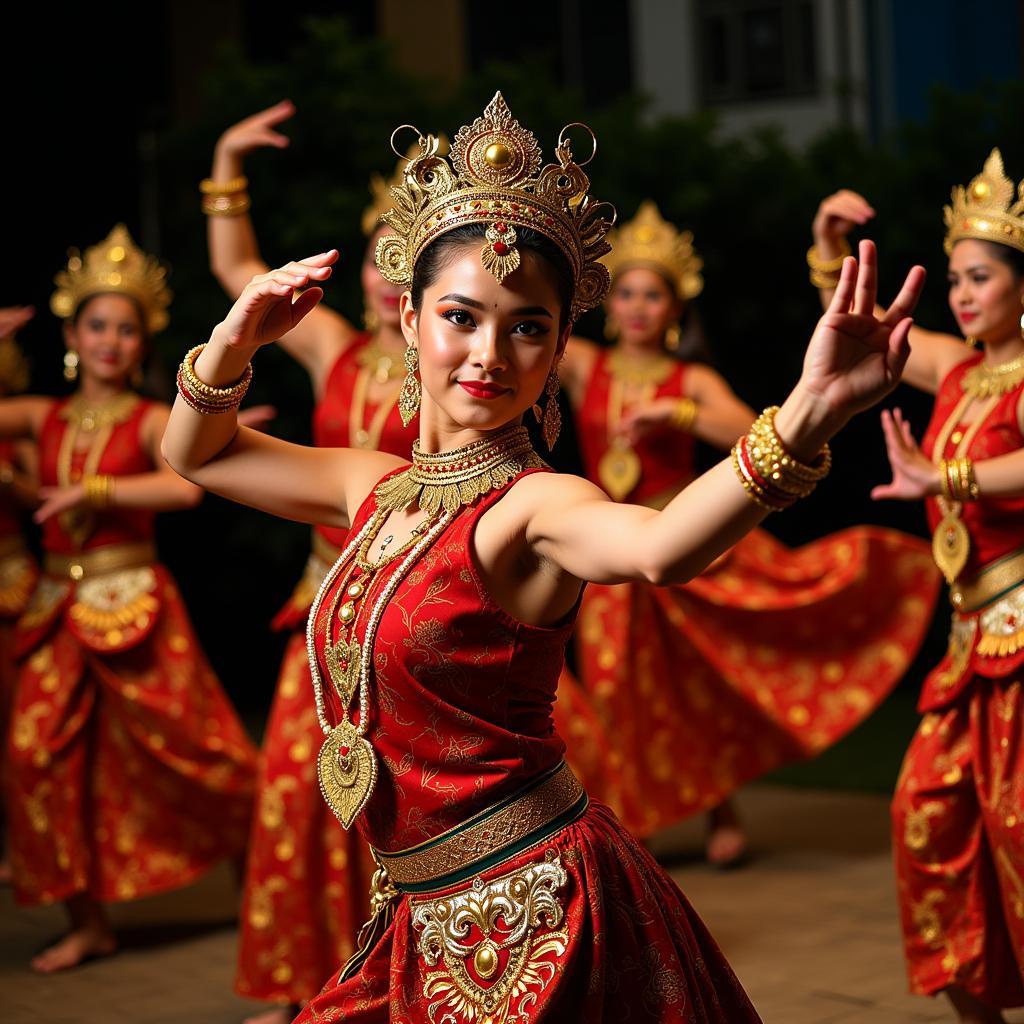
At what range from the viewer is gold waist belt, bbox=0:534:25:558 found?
4895 mm

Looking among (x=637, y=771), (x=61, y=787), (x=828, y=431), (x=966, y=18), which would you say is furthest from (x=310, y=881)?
(x=966, y=18)

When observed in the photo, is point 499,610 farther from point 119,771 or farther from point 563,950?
point 119,771

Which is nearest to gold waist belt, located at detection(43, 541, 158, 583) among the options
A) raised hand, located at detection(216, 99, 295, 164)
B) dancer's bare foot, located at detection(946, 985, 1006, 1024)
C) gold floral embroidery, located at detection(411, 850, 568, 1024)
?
raised hand, located at detection(216, 99, 295, 164)

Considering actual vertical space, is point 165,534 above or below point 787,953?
above

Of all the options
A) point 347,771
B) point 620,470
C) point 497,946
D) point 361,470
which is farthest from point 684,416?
point 497,946

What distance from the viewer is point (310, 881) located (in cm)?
338

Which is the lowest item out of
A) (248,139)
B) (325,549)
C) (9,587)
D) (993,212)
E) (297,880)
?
(297,880)

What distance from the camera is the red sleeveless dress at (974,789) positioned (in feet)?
9.91

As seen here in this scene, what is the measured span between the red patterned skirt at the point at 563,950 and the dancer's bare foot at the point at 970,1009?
1360 mm

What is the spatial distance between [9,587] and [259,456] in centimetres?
292

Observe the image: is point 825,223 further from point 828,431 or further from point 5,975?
point 5,975

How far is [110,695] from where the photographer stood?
4.02 metres

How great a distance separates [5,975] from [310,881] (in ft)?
3.02

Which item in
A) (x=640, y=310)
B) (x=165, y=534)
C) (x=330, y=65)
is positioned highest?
(x=330, y=65)
